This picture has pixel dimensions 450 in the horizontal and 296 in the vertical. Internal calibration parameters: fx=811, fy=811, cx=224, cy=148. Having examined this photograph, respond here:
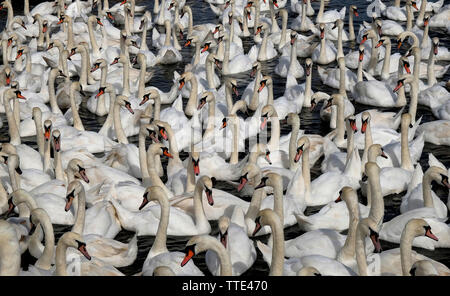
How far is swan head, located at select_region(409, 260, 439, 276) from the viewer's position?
35.5 ft

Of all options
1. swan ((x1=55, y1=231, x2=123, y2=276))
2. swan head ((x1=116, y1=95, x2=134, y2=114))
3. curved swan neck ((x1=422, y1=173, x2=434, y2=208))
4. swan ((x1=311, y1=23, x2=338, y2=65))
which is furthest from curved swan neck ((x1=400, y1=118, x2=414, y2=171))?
swan ((x1=311, y1=23, x2=338, y2=65))

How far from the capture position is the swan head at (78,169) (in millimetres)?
14461

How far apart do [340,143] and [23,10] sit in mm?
17982

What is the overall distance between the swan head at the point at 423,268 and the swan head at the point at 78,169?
624 cm

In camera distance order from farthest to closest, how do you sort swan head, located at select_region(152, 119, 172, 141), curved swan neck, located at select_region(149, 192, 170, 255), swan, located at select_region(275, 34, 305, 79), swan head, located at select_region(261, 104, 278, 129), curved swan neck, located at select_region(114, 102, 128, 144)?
swan, located at select_region(275, 34, 305, 79), curved swan neck, located at select_region(114, 102, 128, 144), swan head, located at select_region(261, 104, 278, 129), swan head, located at select_region(152, 119, 172, 141), curved swan neck, located at select_region(149, 192, 170, 255)

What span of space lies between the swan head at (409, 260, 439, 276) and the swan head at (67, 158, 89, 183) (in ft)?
20.5

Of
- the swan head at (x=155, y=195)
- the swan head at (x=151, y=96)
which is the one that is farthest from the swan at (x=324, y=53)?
the swan head at (x=155, y=195)

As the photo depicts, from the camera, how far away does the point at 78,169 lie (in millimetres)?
14484

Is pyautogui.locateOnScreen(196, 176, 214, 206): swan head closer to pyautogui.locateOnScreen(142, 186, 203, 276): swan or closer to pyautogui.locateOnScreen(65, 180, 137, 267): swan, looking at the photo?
pyautogui.locateOnScreen(142, 186, 203, 276): swan

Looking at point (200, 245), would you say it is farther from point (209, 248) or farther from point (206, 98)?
point (206, 98)

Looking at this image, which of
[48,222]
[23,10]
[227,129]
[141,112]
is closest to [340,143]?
[227,129]

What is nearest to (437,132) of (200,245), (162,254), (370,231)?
(370,231)
